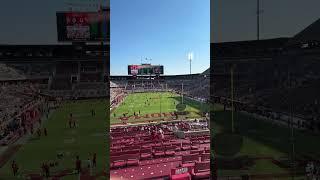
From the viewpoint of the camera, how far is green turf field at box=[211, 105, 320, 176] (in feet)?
23.3

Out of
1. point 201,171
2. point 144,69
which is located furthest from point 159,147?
point 144,69

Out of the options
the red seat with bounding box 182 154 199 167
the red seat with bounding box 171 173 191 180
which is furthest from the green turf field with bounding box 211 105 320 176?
→ the red seat with bounding box 182 154 199 167

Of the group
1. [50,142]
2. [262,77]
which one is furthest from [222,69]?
[50,142]

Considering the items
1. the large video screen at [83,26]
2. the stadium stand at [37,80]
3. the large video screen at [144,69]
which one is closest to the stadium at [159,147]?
the stadium stand at [37,80]

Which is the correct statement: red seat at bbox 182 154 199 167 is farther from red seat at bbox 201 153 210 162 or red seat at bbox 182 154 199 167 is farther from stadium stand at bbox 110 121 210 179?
red seat at bbox 201 153 210 162

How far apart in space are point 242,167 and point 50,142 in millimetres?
4299

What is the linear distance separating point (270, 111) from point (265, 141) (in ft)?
5.76

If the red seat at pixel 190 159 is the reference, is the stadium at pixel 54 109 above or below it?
above

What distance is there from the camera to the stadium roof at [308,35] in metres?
7.39

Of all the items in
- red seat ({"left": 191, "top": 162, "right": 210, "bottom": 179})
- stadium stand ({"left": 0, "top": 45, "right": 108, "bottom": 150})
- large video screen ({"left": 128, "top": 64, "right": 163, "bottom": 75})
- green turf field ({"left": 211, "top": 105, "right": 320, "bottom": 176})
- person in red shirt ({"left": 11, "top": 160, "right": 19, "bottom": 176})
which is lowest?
red seat ({"left": 191, "top": 162, "right": 210, "bottom": 179})

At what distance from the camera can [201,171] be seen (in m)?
7.21

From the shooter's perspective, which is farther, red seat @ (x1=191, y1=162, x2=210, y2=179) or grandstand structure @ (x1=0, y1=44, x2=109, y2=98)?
grandstand structure @ (x1=0, y1=44, x2=109, y2=98)

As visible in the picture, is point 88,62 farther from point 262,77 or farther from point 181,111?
point 181,111

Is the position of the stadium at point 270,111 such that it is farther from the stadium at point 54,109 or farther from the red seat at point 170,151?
the stadium at point 54,109
